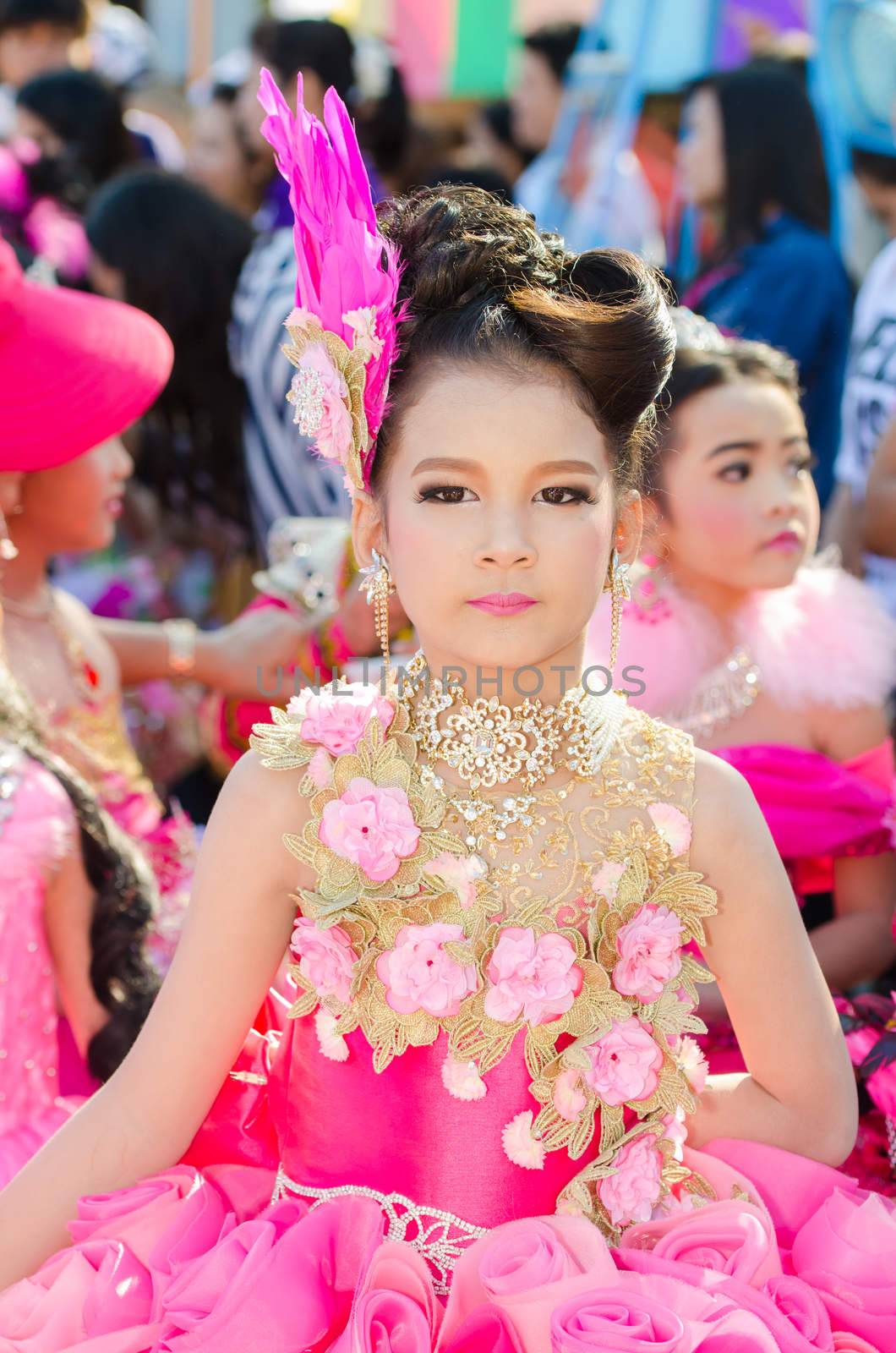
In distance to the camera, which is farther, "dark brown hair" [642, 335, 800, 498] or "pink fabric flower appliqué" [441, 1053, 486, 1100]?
"dark brown hair" [642, 335, 800, 498]

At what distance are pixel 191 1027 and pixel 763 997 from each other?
64 cm

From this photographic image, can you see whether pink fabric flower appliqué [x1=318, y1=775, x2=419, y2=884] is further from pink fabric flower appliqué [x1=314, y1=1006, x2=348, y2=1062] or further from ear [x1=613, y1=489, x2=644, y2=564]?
ear [x1=613, y1=489, x2=644, y2=564]

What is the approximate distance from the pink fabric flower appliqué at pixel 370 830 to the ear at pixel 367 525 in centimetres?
30

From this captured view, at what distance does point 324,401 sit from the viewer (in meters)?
1.65

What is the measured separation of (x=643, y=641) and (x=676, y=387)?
1.52 feet

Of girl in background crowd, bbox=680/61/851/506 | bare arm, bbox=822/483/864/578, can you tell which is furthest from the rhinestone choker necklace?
girl in background crowd, bbox=680/61/851/506

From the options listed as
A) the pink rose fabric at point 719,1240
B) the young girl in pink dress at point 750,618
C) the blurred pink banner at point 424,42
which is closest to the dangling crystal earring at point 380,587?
the pink rose fabric at point 719,1240

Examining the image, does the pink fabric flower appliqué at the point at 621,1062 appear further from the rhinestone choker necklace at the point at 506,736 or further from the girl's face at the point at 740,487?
the girl's face at the point at 740,487

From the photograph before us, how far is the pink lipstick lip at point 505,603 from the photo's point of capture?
1.57m

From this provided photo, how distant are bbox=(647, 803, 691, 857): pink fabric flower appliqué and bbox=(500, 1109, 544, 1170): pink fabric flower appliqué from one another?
1.13ft

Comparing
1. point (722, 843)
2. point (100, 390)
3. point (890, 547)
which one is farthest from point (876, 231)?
point (722, 843)

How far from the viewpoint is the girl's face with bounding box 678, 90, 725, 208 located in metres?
4.40

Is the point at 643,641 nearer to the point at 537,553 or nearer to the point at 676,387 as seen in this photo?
the point at 676,387

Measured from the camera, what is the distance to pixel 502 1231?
61.3 inches
